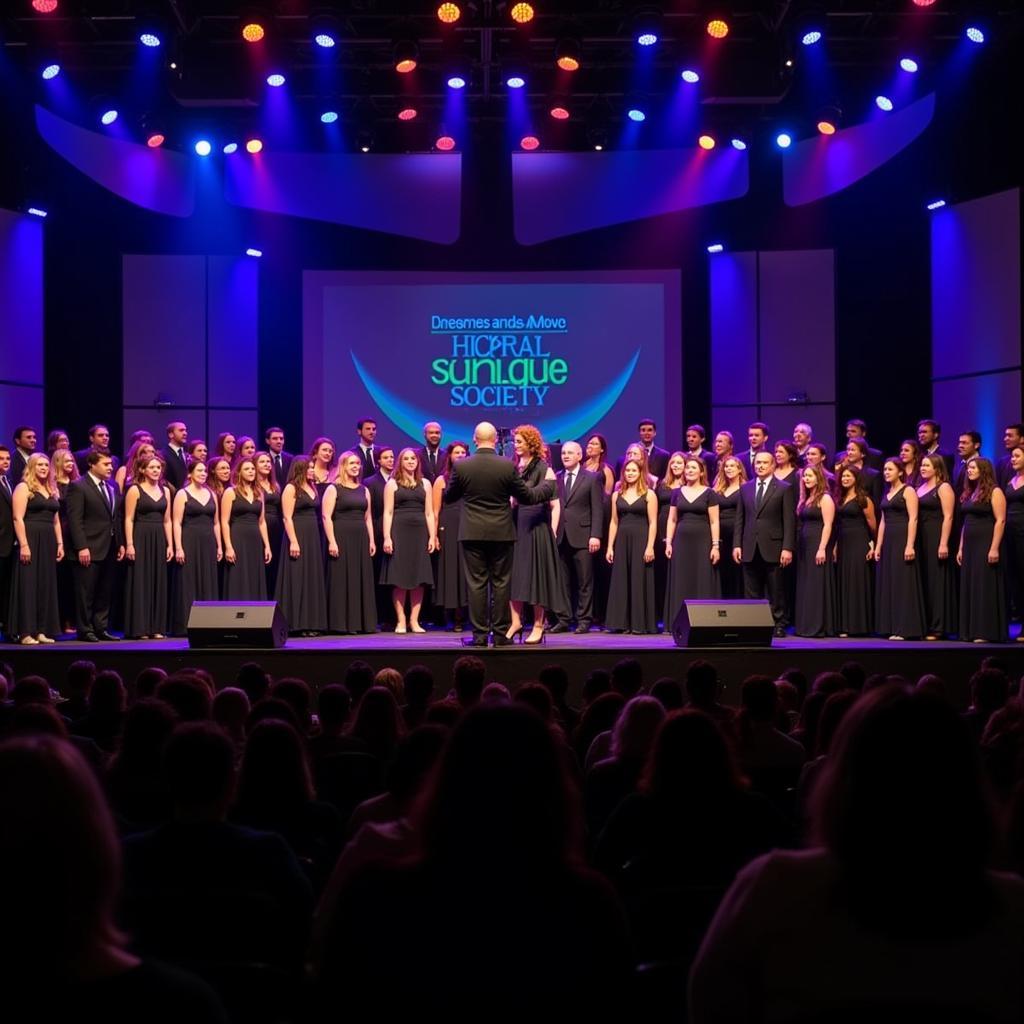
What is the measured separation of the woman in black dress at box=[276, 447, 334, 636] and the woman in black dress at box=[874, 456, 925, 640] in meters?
5.48

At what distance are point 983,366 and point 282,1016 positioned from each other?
1387cm

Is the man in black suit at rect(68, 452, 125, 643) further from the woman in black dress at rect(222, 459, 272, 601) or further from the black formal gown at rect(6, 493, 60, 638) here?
the woman in black dress at rect(222, 459, 272, 601)

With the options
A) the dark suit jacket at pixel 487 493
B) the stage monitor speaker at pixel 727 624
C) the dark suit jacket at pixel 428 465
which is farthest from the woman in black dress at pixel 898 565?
the dark suit jacket at pixel 428 465

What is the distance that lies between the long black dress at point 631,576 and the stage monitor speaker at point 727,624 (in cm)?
261

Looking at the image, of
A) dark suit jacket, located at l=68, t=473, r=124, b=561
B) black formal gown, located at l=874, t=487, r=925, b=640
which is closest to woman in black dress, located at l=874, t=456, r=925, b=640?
black formal gown, located at l=874, t=487, r=925, b=640

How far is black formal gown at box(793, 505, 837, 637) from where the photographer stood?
39.4 feet

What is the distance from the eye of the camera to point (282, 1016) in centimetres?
229

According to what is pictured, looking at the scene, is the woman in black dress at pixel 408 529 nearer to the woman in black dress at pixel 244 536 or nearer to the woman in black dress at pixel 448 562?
the woman in black dress at pixel 448 562

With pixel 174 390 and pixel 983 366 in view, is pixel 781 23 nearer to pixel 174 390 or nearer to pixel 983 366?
pixel 983 366

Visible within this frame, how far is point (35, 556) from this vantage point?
1143cm

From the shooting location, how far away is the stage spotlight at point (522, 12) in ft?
40.0

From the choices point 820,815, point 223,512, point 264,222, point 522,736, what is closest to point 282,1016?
point 522,736

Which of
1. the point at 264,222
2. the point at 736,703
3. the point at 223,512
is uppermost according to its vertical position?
the point at 264,222

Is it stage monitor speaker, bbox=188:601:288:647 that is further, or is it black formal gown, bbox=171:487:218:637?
black formal gown, bbox=171:487:218:637
